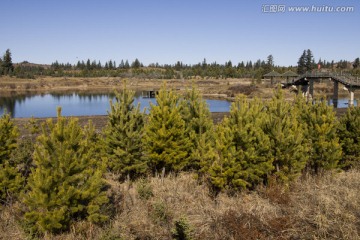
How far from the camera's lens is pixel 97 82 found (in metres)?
126

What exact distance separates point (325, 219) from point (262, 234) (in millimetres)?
1987

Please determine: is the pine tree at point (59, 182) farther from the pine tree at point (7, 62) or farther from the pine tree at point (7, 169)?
the pine tree at point (7, 62)

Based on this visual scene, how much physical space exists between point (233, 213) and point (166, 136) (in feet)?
19.0

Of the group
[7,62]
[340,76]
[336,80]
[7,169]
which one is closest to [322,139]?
[7,169]

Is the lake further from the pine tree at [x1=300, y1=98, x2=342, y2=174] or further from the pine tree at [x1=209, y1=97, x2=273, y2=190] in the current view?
the pine tree at [x1=209, y1=97, x2=273, y2=190]

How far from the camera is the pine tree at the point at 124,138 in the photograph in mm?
16422

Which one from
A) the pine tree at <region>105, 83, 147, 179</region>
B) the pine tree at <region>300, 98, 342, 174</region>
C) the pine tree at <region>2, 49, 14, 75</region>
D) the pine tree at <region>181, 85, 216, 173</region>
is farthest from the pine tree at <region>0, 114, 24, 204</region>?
the pine tree at <region>2, 49, 14, 75</region>

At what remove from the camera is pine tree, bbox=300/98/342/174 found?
16.8 meters

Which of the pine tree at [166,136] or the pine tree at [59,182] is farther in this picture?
A: the pine tree at [166,136]

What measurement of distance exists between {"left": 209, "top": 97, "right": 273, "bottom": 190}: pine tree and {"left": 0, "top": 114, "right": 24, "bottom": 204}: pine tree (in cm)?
788

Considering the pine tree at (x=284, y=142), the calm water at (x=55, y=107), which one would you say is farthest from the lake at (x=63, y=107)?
the pine tree at (x=284, y=142)

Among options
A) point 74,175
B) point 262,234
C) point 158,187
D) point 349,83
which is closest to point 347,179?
point 262,234

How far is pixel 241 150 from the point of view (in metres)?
14.0

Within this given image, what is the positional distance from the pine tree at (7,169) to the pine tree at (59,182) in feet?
9.83
